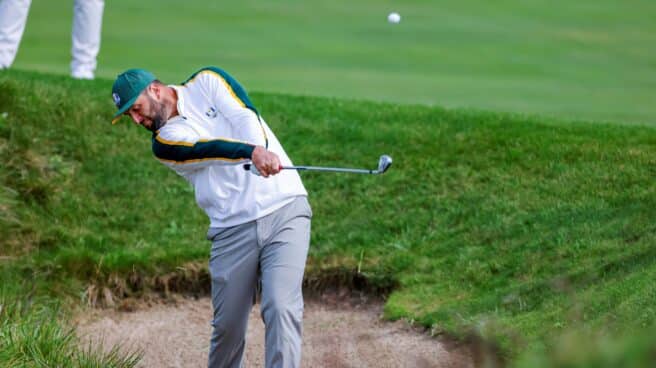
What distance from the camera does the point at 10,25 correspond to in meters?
11.4

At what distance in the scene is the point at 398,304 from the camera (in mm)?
7297

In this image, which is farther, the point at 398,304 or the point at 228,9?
the point at 228,9

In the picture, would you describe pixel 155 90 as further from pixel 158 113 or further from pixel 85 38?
pixel 85 38

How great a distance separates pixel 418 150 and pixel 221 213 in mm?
4121

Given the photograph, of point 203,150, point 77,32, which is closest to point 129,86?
point 203,150

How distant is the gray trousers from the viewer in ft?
16.8

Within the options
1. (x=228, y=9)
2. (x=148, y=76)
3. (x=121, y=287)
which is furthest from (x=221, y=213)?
(x=228, y=9)

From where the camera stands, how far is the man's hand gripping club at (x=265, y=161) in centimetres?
497

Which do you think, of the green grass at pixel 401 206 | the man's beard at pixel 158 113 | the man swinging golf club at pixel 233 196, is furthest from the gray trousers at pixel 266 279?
the green grass at pixel 401 206

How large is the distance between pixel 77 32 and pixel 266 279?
7.25m

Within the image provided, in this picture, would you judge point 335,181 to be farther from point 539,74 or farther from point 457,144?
point 539,74

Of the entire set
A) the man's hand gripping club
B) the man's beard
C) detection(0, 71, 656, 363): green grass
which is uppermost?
the man's beard

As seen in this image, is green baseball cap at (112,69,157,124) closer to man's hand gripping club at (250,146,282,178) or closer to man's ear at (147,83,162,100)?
man's ear at (147,83,162,100)

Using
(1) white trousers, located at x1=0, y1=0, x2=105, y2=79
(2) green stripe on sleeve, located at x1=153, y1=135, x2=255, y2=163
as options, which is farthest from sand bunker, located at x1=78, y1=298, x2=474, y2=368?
(1) white trousers, located at x1=0, y1=0, x2=105, y2=79
